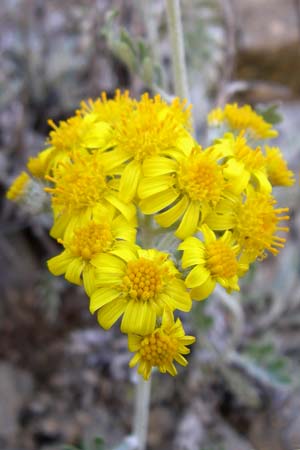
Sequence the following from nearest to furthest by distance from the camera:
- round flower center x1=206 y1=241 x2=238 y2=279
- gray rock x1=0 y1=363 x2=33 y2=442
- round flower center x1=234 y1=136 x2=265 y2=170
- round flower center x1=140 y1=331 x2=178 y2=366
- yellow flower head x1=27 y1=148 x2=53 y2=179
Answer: round flower center x1=140 y1=331 x2=178 y2=366
round flower center x1=206 y1=241 x2=238 y2=279
round flower center x1=234 y1=136 x2=265 y2=170
yellow flower head x1=27 y1=148 x2=53 y2=179
gray rock x1=0 y1=363 x2=33 y2=442

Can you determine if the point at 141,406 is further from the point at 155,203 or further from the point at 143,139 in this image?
the point at 143,139

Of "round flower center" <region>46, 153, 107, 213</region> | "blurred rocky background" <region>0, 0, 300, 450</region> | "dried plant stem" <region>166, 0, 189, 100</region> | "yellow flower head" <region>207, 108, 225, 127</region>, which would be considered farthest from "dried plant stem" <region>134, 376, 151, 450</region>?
"dried plant stem" <region>166, 0, 189, 100</region>

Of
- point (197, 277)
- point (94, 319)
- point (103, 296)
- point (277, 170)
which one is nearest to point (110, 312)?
point (103, 296)

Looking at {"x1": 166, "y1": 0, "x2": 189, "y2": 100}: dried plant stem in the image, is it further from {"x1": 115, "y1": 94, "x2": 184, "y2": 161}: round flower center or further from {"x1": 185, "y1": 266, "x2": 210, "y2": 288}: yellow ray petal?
{"x1": 185, "y1": 266, "x2": 210, "y2": 288}: yellow ray petal

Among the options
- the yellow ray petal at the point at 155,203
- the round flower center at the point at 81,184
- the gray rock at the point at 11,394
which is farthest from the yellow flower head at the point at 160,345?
the gray rock at the point at 11,394

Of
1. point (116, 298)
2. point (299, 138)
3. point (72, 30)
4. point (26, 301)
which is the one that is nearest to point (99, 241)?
point (116, 298)

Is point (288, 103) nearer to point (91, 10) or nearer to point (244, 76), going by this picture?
point (244, 76)

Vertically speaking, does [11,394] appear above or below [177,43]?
below
